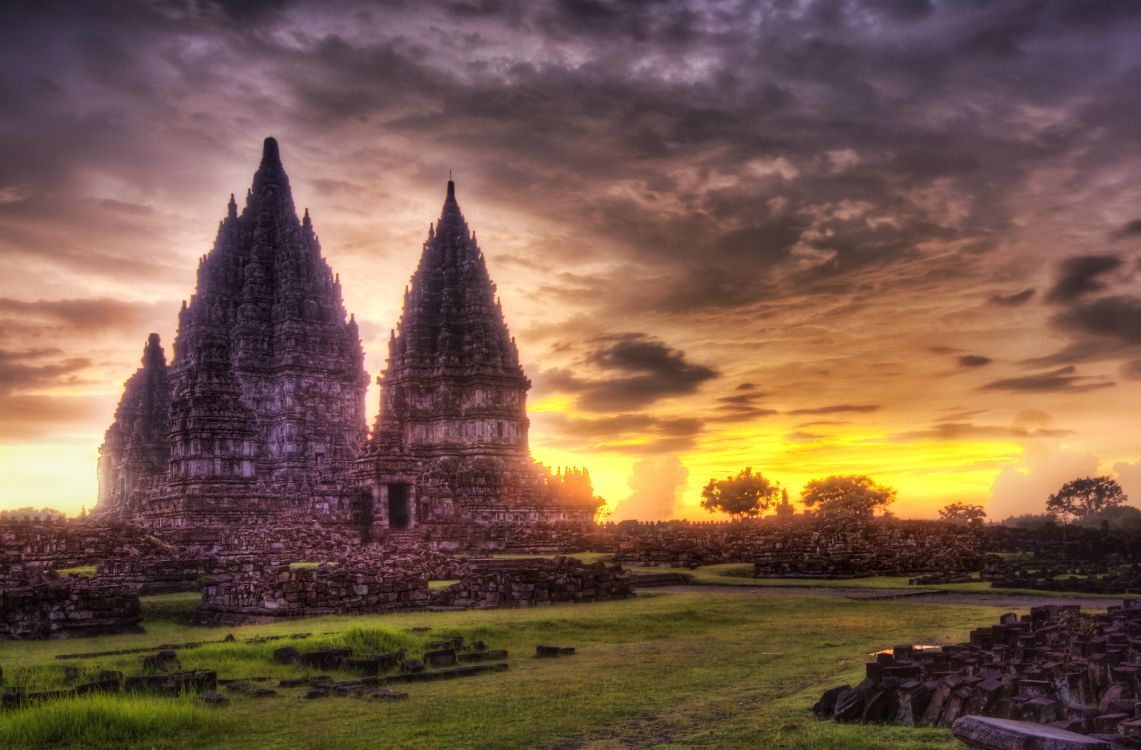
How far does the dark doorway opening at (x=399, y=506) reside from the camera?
50.8 metres

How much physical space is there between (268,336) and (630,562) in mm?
30129

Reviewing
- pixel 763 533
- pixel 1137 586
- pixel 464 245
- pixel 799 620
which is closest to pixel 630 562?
pixel 763 533

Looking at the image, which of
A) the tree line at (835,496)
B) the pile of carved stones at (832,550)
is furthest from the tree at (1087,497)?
the pile of carved stones at (832,550)

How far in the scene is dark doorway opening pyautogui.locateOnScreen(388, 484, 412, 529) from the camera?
50.8 meters

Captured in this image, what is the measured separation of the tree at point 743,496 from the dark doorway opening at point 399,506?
62.2m

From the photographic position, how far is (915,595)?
28.5 meters

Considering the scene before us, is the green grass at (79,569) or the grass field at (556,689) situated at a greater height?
the green grass at (79,569)

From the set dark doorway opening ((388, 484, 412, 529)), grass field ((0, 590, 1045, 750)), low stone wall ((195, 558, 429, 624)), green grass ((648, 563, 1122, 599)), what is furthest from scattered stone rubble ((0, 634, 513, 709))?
dark doorway opening ((388, 484, 412, 529))

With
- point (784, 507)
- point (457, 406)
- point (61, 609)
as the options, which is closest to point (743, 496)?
point (784, 507)

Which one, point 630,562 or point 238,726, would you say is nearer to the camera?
point 238,726

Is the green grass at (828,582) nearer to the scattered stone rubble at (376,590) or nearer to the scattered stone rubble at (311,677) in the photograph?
the scattered stone rubble at (376,590)

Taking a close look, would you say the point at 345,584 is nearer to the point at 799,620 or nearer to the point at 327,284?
the point at 799,620

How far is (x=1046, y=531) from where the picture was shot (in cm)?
5406

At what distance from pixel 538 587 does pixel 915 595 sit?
34.5ft
